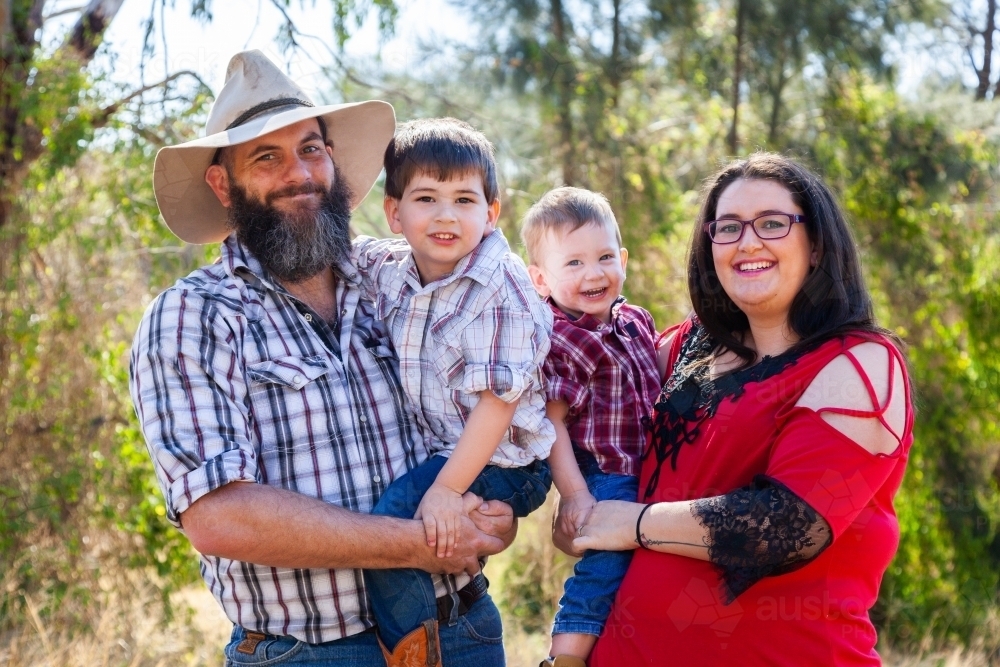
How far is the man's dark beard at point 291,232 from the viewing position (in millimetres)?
2619

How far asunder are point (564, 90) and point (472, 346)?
633 cm

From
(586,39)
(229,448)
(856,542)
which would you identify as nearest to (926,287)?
(586,39)

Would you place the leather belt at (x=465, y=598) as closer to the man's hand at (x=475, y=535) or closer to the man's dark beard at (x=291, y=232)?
the man's hand at (x=475, y=535)

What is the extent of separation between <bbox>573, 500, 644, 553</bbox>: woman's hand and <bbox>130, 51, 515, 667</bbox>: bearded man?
22 centimetres

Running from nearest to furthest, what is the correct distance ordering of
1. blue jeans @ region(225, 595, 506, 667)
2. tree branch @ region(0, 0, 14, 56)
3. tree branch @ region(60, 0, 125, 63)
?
blue jeans @ region(225, 595, 506, 667), tree branch @ region(0, 0, 14, 56), tree branch @ region(60, 0, 125, 63)

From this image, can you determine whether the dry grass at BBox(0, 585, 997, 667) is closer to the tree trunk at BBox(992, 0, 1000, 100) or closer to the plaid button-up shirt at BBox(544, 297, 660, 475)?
the plaid button-up shirt at BBox(544, 297, 660, 475)

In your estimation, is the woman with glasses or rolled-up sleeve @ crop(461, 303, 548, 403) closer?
the woman with glasses

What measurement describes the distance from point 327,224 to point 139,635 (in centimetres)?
373

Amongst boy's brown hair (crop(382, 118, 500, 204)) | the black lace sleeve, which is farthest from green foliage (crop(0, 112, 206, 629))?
the black lace sleeve

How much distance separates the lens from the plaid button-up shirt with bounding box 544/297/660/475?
283 cm

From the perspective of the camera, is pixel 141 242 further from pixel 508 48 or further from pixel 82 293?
pixel 508 48

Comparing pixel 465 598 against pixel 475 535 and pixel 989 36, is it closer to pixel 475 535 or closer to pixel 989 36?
pixel 475 535

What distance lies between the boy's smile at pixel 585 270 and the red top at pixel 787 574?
665 mm

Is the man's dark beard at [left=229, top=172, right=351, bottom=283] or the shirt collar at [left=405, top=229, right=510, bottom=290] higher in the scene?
the man's dark beard at [left=229, top=172, right=351, bottom=283]
